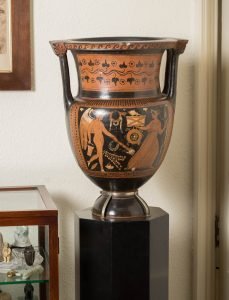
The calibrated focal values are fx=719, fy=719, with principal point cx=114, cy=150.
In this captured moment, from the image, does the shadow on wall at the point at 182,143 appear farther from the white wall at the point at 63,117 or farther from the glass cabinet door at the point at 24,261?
the glass cabinet door at the point at 24,261

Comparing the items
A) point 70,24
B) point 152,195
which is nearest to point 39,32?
point 70,24

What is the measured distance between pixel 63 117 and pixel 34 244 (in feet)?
1.83

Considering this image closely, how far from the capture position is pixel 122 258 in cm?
203

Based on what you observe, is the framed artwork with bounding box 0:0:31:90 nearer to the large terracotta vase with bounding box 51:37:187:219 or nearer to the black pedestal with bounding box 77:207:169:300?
the large terracotta vase with bounding box 51:37:187:219

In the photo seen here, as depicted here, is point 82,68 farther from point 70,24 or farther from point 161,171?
point 161,171

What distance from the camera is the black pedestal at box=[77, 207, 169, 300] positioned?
2029 millimetres

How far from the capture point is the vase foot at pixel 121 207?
2.07 metres

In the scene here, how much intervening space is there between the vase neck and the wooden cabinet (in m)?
0.36

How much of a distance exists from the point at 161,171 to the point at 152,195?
0.30 feet

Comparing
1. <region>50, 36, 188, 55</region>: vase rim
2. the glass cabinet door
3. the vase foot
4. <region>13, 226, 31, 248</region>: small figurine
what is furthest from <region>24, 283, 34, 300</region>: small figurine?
<region>50, 36, 188, 55</region>: vase rim

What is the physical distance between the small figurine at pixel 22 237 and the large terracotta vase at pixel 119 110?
0.24 m

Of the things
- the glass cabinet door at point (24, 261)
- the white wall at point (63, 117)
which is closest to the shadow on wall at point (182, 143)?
the white wall at point (63, 117)

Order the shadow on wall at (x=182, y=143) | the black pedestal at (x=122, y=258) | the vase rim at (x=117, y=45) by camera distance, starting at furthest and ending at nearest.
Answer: the shadow on wall at (x=182, y=143)
the black pedestal at (x=122, y=258)
the vase rim at (x=117, y=45)

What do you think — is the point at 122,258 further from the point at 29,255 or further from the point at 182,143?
the point at 182,143
